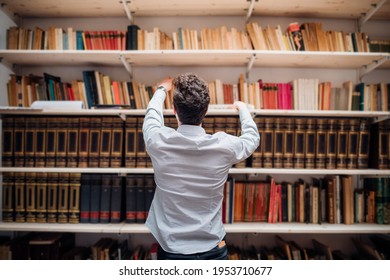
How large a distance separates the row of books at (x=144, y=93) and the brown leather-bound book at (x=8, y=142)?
0.59ft

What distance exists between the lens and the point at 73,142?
6.79ft

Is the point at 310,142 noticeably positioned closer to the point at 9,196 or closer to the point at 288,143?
the point at 288,143

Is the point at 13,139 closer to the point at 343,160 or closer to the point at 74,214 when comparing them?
the point at 74,214

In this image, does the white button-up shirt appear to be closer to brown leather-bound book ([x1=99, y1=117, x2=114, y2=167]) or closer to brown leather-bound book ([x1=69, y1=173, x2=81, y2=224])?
brown leather-bound book ([x1=99, y1=117, x2=114, y2=167])

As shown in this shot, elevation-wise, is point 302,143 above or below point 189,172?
above

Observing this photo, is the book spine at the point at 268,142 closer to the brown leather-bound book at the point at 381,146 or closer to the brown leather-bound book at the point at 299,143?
the brown leather-bound book at the point at 299,143

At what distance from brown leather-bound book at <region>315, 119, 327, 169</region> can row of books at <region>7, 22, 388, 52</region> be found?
0.55m

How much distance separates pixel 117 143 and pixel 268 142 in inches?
40.6

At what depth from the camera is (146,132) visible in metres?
1.25

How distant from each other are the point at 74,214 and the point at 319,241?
6.11 ft

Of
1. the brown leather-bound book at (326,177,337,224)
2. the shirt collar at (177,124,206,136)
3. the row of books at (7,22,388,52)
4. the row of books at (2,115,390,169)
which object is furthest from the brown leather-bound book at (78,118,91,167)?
the brown leather-bound book at (326,177,337,224)

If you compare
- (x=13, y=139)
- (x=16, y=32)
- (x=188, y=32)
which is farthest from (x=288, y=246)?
(x=16, y=32)

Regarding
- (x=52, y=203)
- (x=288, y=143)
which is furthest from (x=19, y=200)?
(x=288, y=143)

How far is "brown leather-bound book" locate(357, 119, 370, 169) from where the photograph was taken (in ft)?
6.95
